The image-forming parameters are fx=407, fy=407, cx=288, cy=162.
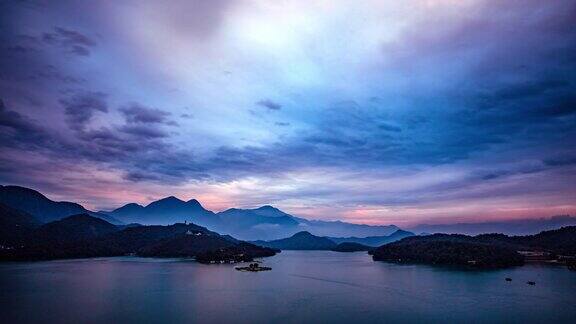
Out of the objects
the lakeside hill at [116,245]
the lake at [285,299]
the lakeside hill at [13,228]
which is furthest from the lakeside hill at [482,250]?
the lakeside hill at [13,228]

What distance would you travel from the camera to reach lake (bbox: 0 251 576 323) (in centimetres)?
4019

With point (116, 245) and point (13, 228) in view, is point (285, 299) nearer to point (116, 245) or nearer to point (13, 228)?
point (116, 245)

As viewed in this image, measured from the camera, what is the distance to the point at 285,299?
50719 millimetres

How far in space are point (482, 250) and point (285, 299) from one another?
77197 millimetres

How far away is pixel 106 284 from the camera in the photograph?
217 feet

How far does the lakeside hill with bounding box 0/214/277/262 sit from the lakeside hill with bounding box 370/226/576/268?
50905 millimetres

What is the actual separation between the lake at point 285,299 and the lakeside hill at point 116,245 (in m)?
55.0

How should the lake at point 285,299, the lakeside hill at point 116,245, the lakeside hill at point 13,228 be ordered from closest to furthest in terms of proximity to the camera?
the lake at point 285,299, the lakeside hill at point 116,245, the lakeside hill at point 13,228

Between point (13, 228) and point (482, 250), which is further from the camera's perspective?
point (13, 228)

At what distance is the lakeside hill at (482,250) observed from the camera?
10206cm

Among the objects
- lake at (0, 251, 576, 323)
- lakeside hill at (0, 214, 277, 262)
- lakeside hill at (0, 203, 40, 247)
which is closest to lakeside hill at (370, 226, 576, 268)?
lake at (0, 251, 576, 323)

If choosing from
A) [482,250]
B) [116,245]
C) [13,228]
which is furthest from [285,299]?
[13,228]

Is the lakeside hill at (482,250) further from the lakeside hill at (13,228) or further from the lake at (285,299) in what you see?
the lakeside hill at (13,228)

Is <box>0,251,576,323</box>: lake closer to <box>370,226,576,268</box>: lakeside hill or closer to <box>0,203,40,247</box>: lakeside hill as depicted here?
<box>370,226,576,268</box>: lakeside hill
